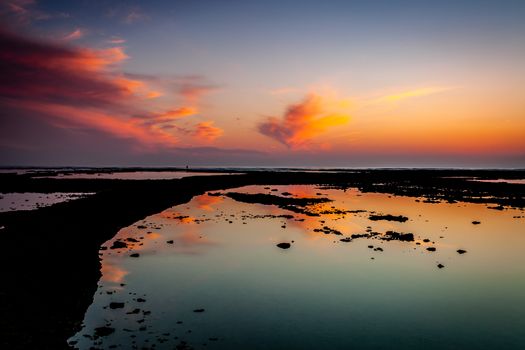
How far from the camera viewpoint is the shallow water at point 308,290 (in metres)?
12.3

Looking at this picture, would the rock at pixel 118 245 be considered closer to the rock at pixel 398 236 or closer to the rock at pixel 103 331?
the rock at pixel 103 331

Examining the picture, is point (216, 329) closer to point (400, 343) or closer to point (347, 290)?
point (400, 343)

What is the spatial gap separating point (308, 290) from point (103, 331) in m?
8.99

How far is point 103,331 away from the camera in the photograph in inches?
470

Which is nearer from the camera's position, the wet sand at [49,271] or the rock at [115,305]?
the wet sand at [49,271]

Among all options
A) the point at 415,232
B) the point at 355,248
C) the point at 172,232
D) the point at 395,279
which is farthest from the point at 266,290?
the point at 415,232

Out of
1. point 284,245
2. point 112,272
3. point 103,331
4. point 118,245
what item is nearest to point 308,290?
point 284,245

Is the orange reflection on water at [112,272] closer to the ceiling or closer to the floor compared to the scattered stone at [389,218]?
closer to the floor

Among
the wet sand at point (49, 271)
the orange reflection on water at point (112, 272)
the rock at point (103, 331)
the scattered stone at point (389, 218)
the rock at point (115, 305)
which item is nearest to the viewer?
the wet sand at point (49, 271)

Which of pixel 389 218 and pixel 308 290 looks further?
pixel 389 218

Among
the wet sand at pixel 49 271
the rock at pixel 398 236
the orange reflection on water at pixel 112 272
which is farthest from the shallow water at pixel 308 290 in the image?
the rock at pixel 398 236

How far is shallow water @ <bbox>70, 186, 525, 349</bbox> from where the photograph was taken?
1234 centimetres

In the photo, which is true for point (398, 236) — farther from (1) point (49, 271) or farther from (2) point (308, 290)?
(1) point (49, 271)

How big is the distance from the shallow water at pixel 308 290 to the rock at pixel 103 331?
22 centimetres
